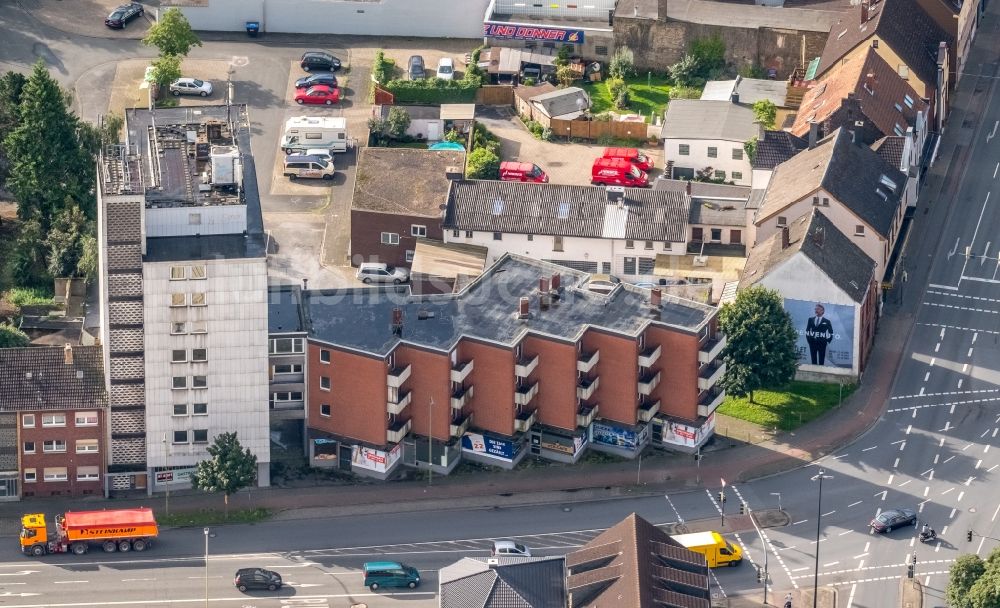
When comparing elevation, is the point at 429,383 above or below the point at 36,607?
above

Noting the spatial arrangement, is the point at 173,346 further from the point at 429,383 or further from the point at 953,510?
the point at 953,510

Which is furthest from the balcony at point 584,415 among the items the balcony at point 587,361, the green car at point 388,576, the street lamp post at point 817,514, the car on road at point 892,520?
the car on road at point 892,520

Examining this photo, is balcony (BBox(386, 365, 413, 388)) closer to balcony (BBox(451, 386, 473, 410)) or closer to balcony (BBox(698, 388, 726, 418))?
balcony (BBox(451, 386, 473, 410))

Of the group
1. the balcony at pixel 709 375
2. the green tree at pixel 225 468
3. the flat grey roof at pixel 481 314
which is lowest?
the green tree at pixel 225 468

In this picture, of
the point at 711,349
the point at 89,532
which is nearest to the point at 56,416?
the point at 89,532

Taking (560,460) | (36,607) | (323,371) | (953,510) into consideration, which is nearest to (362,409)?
Result: (323,371)

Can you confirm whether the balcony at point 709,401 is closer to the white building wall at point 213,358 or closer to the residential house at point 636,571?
the residential house at point 636,571
